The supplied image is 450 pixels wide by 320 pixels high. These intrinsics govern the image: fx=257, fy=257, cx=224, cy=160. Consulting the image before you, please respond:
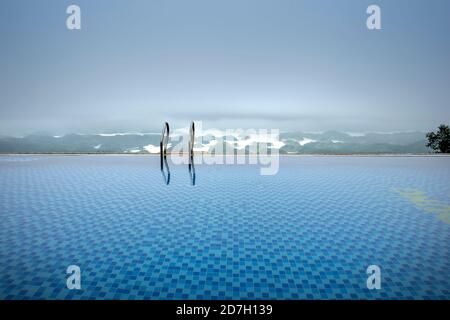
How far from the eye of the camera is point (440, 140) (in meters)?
12.8

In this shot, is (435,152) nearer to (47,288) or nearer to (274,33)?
(274,33)

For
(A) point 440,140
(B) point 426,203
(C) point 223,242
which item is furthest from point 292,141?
(C) point 223,242

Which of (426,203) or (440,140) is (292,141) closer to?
(440,140)

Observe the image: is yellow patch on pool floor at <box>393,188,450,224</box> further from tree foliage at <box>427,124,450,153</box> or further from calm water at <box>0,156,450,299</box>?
tree foliage at <box>427,124,450,153</box>

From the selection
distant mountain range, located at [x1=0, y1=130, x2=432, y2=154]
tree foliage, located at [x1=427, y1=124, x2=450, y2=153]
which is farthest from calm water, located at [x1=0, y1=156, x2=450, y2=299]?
distant mountain range, located at [x1=0, y1=130, x2=432, y2=154]

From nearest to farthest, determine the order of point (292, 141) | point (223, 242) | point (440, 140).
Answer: point (223, 242) → point (440, 140) → point (292, 141)

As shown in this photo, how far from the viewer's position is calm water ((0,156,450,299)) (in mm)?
1965

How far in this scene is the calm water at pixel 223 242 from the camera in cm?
196

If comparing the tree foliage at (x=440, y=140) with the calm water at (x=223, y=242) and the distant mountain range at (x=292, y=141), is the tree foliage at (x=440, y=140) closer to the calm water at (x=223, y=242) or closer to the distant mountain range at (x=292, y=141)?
the distant mountain range at (x=292, y=141)

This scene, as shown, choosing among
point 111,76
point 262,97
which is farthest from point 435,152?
point 111,76

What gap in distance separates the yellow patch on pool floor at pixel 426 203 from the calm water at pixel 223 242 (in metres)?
0.02

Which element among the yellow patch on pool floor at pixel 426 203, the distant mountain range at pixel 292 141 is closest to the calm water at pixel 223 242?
the yellow patch on pool floor at pixel 426 203

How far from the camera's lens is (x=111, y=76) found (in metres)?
13.8

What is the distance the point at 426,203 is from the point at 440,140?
11293 mm
